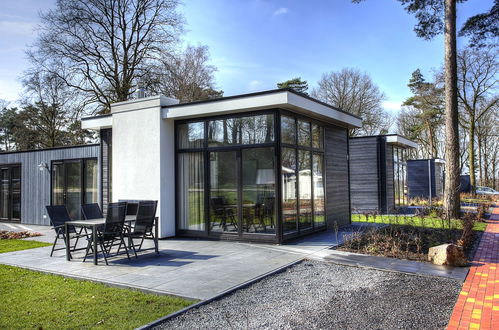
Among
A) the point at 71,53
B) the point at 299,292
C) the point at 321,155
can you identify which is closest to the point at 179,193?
the point at 321,155

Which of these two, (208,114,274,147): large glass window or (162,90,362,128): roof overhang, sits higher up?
(162,90,362,128): roof overhang

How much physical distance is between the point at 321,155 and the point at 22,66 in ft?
48.8

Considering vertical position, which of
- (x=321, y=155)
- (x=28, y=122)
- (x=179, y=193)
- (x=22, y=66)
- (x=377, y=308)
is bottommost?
(x=377, y=308)

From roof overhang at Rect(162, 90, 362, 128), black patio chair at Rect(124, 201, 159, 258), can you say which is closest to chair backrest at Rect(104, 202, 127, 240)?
black patio chair at Rect(124, 201, 159, 258)

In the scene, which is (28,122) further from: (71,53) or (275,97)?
(275,97)

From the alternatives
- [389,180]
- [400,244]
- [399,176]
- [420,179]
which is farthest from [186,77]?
[400,244]

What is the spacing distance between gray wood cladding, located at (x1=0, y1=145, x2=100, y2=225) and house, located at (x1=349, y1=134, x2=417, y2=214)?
1045 cm

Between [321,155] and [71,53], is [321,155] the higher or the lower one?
the lower one

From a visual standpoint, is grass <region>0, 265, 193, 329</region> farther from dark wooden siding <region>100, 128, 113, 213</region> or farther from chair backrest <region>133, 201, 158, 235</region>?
dark wooden siding <region>100, 128, 113, 213</region>

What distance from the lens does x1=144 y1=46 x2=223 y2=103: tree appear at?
1759 centimetres

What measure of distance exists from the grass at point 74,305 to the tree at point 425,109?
24742mm

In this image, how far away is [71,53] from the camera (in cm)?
→ 1653

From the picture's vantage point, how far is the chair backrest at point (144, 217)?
650 centimetres

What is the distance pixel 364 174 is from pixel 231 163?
840 centimetres
